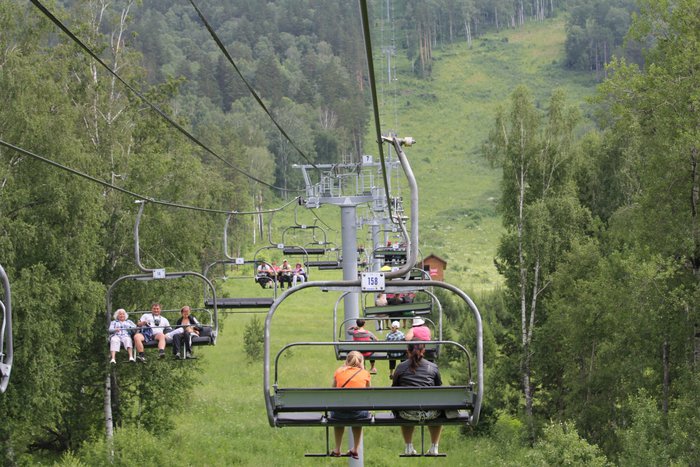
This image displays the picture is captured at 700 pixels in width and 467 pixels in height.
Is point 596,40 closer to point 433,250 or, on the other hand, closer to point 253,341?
point 433,250

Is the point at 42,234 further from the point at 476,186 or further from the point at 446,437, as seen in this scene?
the point at 476,186

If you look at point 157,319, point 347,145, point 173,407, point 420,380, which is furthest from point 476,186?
point 420,380

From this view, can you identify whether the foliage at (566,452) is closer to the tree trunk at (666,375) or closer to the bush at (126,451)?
the tree trunk at (666,375)

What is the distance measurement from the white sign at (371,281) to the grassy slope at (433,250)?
19.7 meters

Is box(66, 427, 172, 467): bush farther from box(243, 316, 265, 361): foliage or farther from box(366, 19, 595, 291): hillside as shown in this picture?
box(366, 19, 595, 291): hillside

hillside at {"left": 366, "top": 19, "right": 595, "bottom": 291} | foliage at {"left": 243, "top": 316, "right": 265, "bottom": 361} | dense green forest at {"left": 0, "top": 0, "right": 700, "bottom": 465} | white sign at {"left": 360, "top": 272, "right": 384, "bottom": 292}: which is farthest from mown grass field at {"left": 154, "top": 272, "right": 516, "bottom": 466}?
hillside at {"left": 366, "top": 19, "right": 595, "bottom": 291}

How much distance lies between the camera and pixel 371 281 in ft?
30.8

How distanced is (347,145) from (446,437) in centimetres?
5660

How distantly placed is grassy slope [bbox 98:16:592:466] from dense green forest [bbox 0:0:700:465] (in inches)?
109

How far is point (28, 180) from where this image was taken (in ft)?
75.2

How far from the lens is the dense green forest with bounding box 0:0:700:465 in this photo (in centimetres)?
2200

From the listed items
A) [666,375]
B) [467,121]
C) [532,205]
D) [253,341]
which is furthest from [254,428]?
[467,121]

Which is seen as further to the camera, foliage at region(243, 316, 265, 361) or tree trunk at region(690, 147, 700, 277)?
foliage at region(243, 316, 265, 361)

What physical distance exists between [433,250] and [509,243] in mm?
48626
